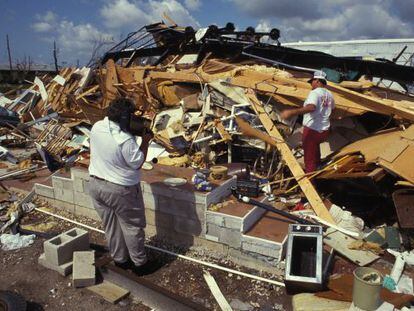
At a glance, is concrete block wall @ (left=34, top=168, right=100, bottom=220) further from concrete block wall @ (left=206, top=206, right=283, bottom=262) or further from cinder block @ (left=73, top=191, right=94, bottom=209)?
concrete block wall @ (left=206, top=206, right=283, bottom=262)

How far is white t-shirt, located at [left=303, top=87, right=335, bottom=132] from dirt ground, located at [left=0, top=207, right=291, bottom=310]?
276cm

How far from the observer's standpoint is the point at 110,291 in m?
4.06

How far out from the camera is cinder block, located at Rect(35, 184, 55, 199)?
636 cm

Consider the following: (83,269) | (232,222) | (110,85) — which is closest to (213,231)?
(232,222)

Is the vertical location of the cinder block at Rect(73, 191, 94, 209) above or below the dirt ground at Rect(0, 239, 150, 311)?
above

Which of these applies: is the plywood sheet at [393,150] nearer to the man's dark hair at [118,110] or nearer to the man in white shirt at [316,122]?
the man in white shirt at [316,122]

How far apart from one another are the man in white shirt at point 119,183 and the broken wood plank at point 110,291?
33 cm

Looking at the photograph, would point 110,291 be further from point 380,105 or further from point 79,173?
point 380,105

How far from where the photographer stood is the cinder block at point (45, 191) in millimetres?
6355

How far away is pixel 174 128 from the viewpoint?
25.4 ft

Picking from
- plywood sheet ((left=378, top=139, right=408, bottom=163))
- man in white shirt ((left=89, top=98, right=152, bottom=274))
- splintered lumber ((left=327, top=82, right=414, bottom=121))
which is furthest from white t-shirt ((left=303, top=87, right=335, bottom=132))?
man in white shirt ((left=89, top=98, right=152, bottom=274))

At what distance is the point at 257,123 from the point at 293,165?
1312 millimetres

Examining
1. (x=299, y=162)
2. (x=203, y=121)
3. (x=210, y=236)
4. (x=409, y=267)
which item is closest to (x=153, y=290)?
(x=210, y=236)

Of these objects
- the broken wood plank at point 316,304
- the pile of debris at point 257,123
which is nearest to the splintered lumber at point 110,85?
the pile of debris at point 257,123
